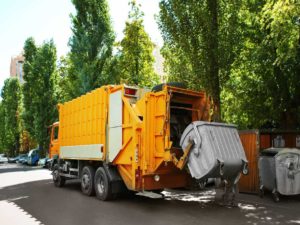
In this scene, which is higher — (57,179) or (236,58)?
(236,58)

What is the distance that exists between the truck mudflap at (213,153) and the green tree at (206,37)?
25.9ft

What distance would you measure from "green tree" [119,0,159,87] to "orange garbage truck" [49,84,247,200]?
577 inches

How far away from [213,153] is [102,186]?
432 cm

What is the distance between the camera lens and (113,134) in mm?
11398

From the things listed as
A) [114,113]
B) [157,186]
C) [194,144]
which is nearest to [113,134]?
[114,113]

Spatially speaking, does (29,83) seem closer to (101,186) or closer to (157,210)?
(101,186)

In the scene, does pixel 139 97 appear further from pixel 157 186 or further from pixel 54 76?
pixel 54 76

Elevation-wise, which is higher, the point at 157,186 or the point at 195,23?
the point at 195,23

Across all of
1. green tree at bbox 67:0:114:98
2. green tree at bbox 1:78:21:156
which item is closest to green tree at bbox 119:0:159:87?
green tree at bbox 67:0:114:98

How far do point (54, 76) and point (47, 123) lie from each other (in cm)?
559

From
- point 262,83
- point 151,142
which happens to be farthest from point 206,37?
point 151,142

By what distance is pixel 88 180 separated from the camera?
12.7 metres

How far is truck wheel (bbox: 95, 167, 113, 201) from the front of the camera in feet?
37.3

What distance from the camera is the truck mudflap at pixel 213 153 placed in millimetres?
8859
